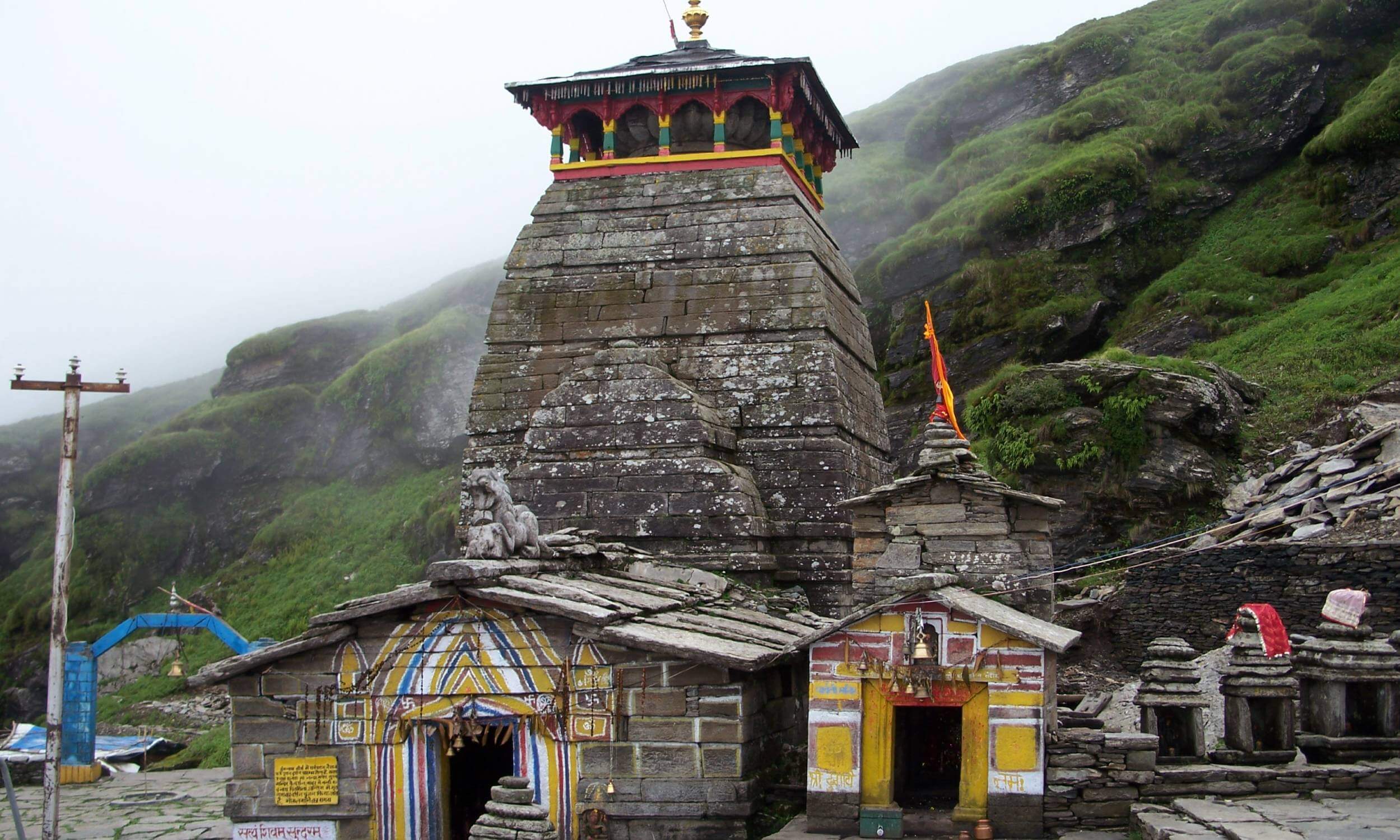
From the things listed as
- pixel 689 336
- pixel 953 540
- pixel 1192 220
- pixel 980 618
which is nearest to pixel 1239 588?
pixel 953 540

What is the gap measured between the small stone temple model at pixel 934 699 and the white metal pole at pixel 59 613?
9.09m

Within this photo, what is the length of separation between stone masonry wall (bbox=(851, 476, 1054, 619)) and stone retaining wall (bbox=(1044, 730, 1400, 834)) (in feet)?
11.5

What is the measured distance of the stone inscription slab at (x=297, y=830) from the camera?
468 inches

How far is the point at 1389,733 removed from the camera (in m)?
11.2

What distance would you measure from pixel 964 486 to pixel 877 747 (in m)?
4.42

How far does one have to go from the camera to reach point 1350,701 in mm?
11469

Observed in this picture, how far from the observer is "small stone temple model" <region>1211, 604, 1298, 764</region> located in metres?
11.1

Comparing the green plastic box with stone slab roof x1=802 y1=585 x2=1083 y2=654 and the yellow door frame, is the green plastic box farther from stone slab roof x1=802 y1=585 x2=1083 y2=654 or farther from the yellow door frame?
stone slab roof x1=802 y1=585 x2=1083 y2=654

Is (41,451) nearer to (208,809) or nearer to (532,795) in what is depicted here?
(208,809)

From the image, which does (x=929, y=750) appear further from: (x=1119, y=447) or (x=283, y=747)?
(x=1119, y=447)

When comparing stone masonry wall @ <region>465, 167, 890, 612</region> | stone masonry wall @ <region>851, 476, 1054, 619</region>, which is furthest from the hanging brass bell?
stone masonry wall @ <region>465, 167, 890, 612</region>

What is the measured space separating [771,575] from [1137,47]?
3259 cm

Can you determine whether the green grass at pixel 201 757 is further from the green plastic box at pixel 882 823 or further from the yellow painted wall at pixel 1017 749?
the yellow painted wall at pixel 1017 749

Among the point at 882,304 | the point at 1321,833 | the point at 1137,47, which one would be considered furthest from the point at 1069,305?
the point at 1321,833
